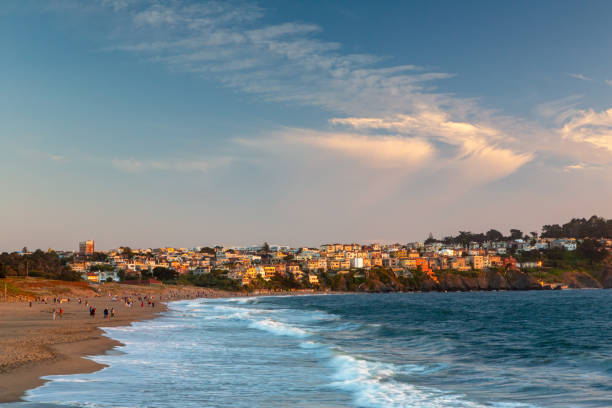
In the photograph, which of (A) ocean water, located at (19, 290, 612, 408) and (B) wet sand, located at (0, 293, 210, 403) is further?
(B) wet sand, located at (0, 293, 210, 403)

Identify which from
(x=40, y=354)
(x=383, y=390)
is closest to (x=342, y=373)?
(x=383, y=390)

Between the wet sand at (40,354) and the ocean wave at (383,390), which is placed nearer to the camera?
the ocean wave at (383,390)

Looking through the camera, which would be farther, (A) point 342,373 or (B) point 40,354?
(B) point 40,354

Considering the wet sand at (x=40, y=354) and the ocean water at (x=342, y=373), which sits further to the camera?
the wet sand at (x=40, y=354)

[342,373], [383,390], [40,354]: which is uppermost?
[40,354]

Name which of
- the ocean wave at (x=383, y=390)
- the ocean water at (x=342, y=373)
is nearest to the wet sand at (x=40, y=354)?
the ocean water at (x=342, y=373)

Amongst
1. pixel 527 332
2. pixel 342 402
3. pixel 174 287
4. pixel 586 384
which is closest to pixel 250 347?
pixel 342 402

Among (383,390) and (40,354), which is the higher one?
(40,354)

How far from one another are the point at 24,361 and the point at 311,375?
11.1 m

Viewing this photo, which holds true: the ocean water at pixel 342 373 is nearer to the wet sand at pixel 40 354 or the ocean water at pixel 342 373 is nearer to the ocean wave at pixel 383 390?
the ocean wave at pixel 383 390

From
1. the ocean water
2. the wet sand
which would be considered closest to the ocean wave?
the ocean water

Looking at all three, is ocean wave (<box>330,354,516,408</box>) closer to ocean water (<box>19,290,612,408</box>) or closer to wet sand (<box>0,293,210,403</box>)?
ocean water (<box>19,290,612,408</box>)

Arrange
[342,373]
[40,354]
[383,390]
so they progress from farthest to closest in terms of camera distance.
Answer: [40,354] → [342,373] → [383,390]

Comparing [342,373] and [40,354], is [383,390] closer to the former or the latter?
[342,373]
